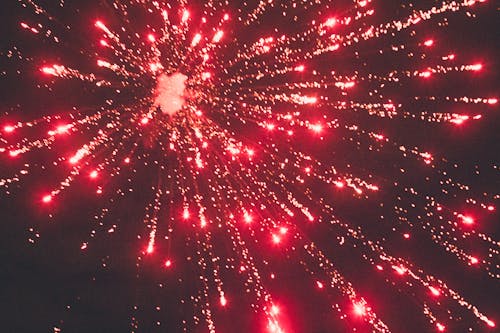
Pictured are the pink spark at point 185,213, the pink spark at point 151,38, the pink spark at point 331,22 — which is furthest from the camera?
the pink spark at point 185,213

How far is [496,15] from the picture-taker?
2809mm

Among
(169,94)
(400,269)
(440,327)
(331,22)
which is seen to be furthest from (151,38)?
(440,327)

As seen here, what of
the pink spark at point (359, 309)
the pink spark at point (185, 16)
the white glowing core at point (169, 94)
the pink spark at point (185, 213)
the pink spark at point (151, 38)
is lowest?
the pink spark at point (359, 309)

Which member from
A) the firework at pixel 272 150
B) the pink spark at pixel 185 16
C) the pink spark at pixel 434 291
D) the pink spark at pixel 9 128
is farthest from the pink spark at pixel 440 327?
the pink spark at pixel 9 128

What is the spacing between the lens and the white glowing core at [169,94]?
3096 millimetres

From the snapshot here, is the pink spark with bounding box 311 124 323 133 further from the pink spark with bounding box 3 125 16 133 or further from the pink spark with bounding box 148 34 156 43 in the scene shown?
the pink spark with bounding box 3 125 16 133

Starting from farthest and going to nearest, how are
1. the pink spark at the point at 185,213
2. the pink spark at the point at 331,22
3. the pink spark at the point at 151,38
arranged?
the pink spark at the point at 185,213, the pink spark at the point at 151,38, the pink spark at the point at 331,22

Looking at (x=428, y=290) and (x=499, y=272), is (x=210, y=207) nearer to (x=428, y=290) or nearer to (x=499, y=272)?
(x=428, y=290)

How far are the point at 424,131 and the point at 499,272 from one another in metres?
Answer: 0.97

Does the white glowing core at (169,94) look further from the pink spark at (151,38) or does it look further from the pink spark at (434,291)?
the pink spark at (434,291)

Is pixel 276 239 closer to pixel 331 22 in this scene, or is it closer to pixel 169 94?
pixel 169 94

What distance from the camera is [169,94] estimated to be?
3188 millimetres

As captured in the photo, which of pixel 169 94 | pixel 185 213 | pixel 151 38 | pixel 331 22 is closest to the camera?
pixel 331 22

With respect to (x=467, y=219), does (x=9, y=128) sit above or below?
above
